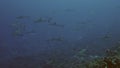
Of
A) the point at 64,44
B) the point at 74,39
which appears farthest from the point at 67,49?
the point at 74,39

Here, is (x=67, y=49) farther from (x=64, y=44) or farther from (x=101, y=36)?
(x=101, y=36)

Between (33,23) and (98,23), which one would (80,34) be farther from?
(33,23)

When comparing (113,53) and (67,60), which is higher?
(113,53)

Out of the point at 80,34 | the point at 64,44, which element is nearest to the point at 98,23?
the point at 80,34

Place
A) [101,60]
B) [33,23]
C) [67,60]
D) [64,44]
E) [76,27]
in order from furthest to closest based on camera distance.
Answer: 1. [33,23]
2. [76,27]
3. [64,44]
4. [67,60]
5. [101,60]

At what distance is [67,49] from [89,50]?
1.00m

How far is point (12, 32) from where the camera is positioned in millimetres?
13133

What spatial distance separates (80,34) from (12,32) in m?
3.73

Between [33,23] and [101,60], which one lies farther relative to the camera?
[33,23]

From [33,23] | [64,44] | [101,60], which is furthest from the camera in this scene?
[33,23]

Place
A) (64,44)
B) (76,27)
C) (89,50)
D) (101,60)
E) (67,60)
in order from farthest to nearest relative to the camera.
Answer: (76,27) < (64,44) < (89,50) < (67,60) < (101,60)

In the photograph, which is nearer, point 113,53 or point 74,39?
point 113,53

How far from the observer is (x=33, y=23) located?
15.3 metres

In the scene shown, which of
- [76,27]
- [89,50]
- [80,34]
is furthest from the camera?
[76,27]
